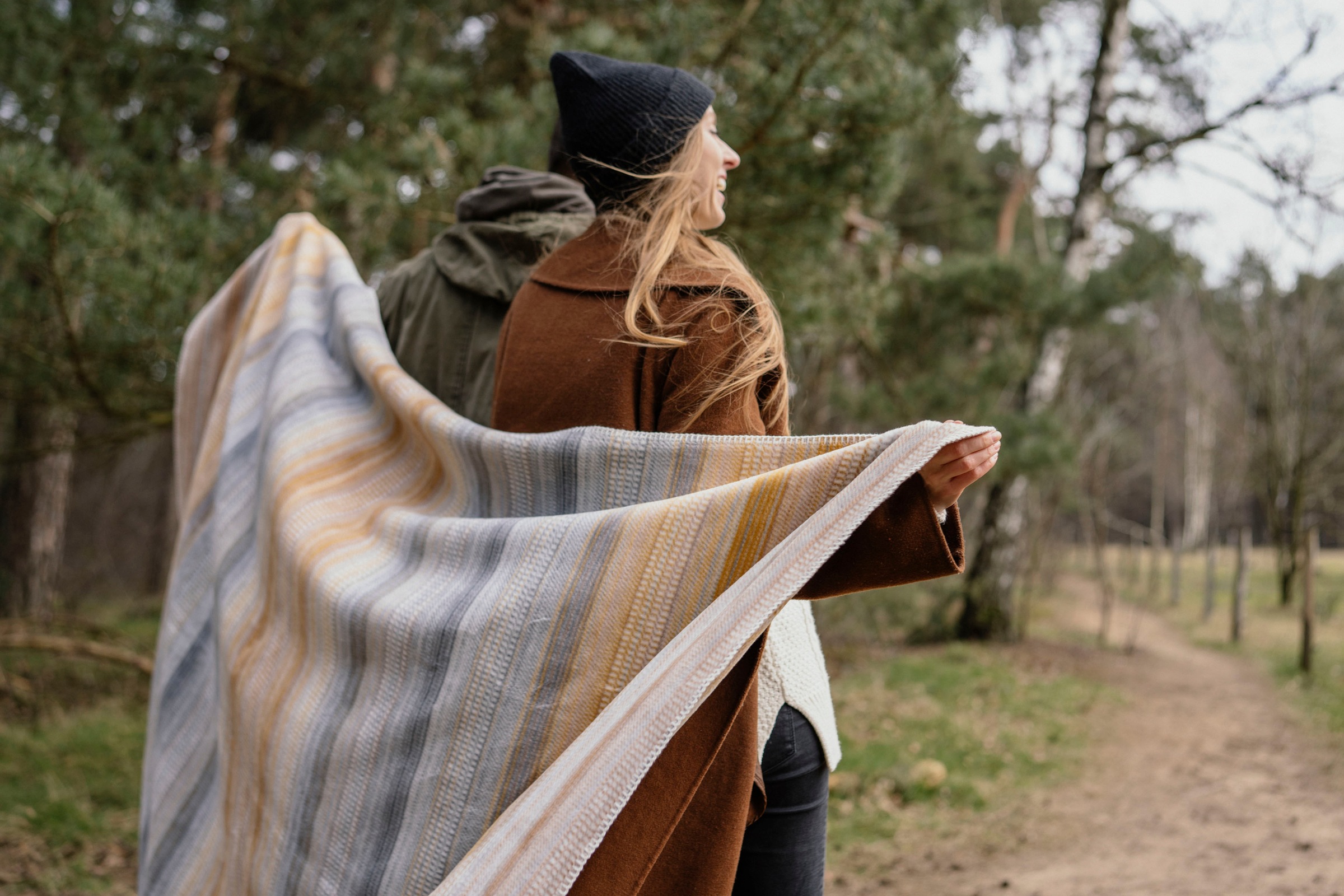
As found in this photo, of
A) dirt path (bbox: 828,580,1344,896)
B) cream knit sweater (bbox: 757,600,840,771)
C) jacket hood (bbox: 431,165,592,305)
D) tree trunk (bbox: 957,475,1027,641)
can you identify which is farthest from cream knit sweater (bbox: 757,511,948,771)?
tree trunk (bbox: 957,475,1027,641)

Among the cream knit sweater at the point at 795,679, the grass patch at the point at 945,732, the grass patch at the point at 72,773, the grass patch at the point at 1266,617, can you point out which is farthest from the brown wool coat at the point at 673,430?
the grass patch at the point at 1266,617

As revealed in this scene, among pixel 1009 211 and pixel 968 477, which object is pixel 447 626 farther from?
pixel 1009 211

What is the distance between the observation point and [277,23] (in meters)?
4.85

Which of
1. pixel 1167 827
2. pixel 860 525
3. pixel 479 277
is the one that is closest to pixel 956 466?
pixel 860 525

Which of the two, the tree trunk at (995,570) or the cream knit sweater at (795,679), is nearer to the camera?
the cream knit sweater at (795,679)

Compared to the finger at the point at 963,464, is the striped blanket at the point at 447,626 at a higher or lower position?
lower

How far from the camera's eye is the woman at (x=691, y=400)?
108 cm

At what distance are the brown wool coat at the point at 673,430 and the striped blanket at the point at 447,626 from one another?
6cm

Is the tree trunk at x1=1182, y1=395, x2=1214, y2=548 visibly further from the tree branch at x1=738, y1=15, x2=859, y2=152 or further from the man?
the man

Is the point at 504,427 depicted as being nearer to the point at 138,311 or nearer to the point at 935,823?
the point at 138,311

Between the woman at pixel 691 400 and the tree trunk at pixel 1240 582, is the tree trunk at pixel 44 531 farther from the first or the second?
the tree trunk at pixel 1240 582

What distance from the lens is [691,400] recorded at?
4.08 feet

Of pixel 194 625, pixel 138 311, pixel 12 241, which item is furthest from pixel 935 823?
pixel 12 241

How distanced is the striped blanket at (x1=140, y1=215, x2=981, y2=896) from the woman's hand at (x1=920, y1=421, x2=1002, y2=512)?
2cm
